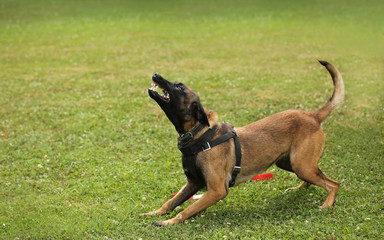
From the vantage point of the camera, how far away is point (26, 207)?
659 centimetres

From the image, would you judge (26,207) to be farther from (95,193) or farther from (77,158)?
(77,158)

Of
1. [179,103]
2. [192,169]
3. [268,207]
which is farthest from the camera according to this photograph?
[268,207]

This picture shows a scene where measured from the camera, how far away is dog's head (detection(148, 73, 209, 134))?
233 inches

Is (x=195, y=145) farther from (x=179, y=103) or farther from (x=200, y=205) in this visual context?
(x=200, y=205)

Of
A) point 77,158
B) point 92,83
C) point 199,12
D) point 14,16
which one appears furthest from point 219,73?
point 14,16

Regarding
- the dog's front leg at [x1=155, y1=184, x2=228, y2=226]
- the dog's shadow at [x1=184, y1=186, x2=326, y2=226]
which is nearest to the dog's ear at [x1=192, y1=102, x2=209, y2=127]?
the dog's front leg at [x1=155, y1=184, x2=228, y2=226]

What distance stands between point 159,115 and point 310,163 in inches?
195

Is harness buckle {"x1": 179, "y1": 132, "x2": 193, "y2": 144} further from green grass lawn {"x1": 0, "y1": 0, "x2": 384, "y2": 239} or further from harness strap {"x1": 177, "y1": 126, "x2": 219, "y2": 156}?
green grass lawn {"x1": 0, "y1": 0, "x2": 384, "y2": 239}

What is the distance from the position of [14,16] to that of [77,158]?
1894 centimetres

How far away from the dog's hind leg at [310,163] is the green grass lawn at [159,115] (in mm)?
205

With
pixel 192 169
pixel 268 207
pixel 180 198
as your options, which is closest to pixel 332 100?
pixel 268 207

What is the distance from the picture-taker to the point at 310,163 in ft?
20.9

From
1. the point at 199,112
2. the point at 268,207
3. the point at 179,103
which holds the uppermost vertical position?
the point at 179,103

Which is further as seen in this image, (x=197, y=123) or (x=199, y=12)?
(x=199, y=12)
